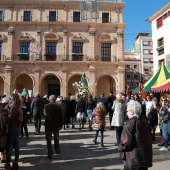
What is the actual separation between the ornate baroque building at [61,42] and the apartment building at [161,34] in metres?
4.68

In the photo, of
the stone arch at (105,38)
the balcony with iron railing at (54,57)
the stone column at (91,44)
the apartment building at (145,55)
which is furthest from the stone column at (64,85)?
the apartment building at (145,55)

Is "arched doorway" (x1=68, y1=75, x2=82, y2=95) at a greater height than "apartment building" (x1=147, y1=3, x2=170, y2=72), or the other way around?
"apartment building" (x1=147, y1=3, x2=170, y2=72)

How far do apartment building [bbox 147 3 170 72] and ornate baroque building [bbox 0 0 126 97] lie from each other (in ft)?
15.4

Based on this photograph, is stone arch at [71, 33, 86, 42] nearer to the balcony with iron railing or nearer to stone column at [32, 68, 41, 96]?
the balcony with iron railing

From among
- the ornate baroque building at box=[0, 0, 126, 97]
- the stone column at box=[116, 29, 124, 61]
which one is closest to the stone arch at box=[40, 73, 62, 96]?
the ornate baroque building at box=[0, 0, 126, 97]

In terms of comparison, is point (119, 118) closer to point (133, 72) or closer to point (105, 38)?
point (105, 38)

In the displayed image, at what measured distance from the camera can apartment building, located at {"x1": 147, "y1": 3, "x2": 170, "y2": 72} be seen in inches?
834

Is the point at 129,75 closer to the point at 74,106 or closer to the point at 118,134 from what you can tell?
the point at 74,106

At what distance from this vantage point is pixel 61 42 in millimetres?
27656

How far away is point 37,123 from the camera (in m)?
10.4

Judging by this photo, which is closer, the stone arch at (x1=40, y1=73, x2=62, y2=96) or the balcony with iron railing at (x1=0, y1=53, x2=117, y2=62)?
the balcony with iron railing at (x1=0, y1=53, x2=117, y2=62)

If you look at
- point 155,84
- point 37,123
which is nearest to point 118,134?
point 37,123

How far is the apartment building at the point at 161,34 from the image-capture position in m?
21.2

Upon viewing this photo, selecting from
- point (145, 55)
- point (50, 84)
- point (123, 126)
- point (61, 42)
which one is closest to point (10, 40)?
point (61, 42)
